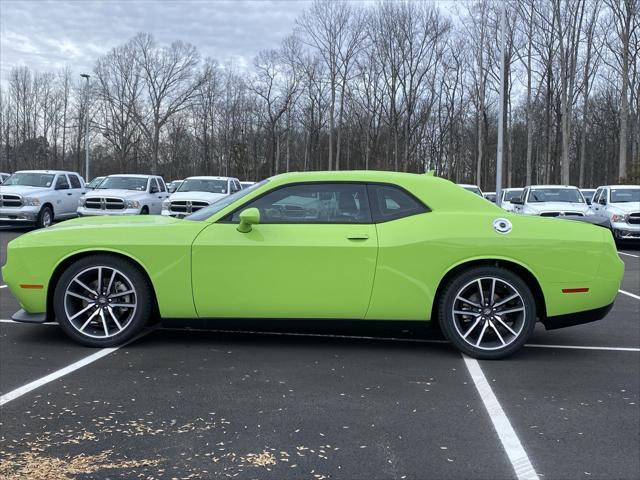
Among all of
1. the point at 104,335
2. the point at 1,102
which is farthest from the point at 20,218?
the point at 1,102

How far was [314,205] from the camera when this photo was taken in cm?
524

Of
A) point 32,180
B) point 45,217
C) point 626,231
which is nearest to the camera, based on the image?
point 626,231

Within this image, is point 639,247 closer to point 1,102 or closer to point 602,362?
point 602,362

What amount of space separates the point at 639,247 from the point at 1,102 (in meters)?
66.0

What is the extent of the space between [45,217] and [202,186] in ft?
15.4

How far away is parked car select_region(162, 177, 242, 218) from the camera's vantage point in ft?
57.8

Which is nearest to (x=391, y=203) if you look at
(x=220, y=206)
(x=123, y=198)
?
(x=220, y=206)

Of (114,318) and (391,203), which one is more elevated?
(391,203)

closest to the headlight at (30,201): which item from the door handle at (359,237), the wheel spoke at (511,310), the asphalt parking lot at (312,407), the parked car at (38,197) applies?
the parked car at (38,197)

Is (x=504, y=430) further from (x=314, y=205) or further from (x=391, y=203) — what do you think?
(x=314, y=205)

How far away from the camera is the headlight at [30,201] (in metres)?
18.1

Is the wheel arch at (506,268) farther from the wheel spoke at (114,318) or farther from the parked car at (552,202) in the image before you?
the parked car at (552,202)

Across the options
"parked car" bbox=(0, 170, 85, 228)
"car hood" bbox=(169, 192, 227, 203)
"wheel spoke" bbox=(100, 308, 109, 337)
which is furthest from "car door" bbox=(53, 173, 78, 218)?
"wheel spoke" bbox=(100, 308, 109, 337)

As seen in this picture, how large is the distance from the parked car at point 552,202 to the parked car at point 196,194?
8554 mm
